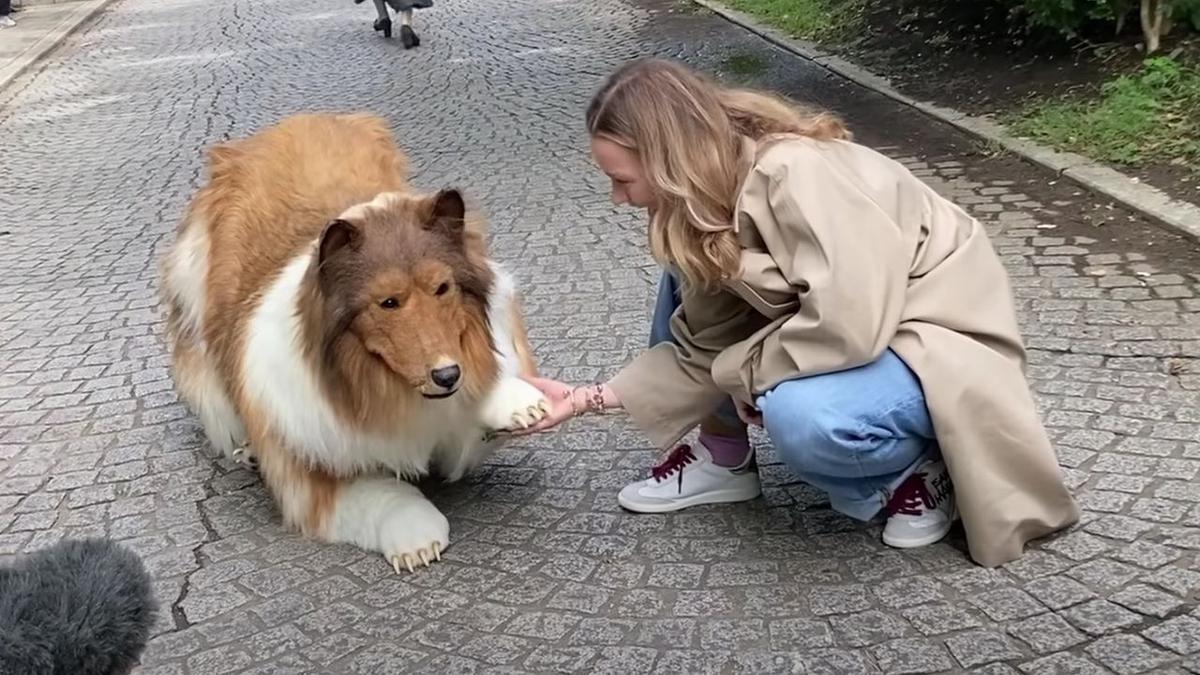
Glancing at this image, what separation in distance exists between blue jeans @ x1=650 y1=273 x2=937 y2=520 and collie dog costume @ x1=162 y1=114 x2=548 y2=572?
2.64 feet

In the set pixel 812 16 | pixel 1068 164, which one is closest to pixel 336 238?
pixel 1068 164

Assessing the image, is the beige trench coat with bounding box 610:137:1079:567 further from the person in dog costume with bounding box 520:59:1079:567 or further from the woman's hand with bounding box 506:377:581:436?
the woman's hand with bounding box 506:377:581:436

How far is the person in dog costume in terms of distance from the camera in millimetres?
3309

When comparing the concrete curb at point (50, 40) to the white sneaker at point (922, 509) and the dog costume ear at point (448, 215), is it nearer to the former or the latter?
the dog costume ear at point (448, 215)

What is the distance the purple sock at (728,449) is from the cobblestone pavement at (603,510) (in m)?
0.17

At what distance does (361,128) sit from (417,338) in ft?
5.49

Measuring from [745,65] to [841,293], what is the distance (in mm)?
8267

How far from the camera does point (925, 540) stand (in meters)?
3.72

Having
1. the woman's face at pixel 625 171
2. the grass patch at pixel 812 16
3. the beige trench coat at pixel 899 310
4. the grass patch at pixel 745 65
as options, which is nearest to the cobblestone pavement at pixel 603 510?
the beige trench coat at pixel 899 310

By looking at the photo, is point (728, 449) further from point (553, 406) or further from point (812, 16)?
point (812, 16)

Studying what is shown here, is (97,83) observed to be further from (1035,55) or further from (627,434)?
(627,434)

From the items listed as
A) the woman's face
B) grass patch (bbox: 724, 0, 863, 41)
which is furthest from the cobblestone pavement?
grass patch (bbox: 724, 0, 863, 41)

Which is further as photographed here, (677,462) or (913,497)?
(677,462)

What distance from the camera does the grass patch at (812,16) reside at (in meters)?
11.6
